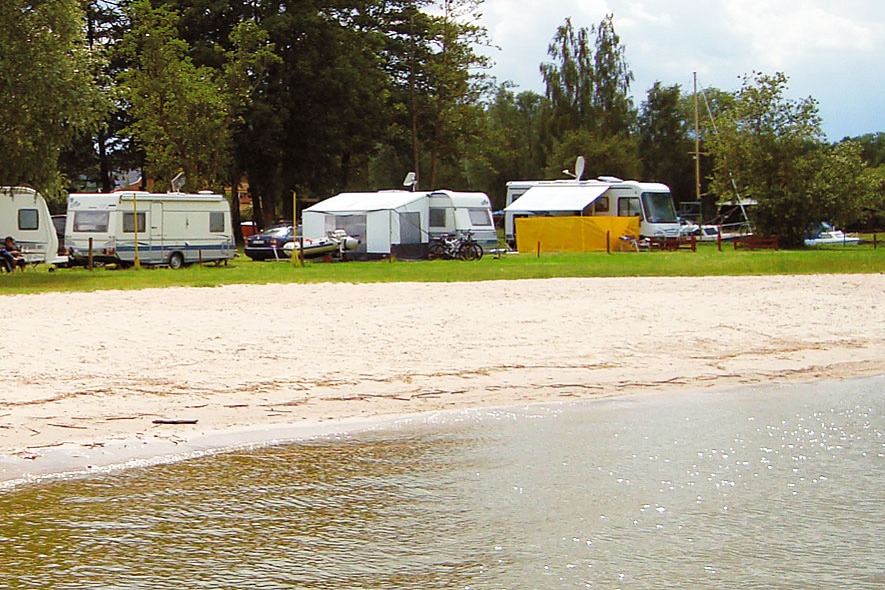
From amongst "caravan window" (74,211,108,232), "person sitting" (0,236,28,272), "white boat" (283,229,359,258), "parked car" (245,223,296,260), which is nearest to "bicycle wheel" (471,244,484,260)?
"white boat" (283,229,359,258)

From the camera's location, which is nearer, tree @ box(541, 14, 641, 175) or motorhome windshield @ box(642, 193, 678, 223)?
motorhome windshield @ box(642, 193, 678, 223)

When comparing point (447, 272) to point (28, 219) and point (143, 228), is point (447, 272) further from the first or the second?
point (28, 219)

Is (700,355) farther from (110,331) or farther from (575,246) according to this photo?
(575,246)

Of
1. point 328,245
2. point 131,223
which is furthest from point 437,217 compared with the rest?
point 131,223

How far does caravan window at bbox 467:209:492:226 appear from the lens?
121 feet

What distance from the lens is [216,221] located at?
110 feet

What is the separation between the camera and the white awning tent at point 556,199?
41.6 m

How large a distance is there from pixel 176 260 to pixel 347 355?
20.4m

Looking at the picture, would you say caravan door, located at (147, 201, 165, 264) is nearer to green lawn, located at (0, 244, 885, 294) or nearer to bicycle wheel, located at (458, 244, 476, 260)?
green lawn, located at (0, 244, 885, 294)

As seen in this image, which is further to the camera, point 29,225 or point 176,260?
point 176,260

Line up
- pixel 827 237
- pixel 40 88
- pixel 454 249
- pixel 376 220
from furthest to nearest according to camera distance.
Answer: pixel 827 237, pixel 454 249, pixel 376 220, pixel 40 88

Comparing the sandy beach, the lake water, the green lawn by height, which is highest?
the green lawn

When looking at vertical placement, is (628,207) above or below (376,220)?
above

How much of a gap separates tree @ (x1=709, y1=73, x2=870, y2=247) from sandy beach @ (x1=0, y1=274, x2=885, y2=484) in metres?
25.9
